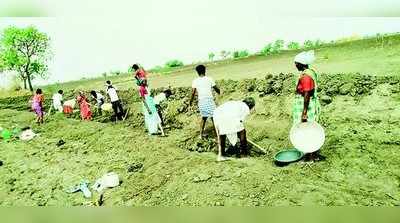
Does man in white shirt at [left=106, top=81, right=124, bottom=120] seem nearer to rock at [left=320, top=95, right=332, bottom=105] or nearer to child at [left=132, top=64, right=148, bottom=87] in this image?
child at [left=132, top=64, right=148, bottom=87]

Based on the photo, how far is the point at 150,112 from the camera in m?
7.39

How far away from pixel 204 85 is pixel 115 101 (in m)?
2.22

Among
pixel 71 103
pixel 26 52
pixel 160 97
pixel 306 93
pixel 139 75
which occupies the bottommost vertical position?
pixel 71 103

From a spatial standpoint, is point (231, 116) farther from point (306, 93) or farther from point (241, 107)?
point (306, 93)

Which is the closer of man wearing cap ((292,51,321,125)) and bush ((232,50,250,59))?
man wearing cap ((292,51,321,125))

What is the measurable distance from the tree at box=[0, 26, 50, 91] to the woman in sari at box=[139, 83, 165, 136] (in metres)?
1.50

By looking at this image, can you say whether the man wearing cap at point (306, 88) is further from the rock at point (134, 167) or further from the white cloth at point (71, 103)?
the white cloth at point (71, 103)

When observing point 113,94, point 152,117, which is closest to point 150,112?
point 152,117

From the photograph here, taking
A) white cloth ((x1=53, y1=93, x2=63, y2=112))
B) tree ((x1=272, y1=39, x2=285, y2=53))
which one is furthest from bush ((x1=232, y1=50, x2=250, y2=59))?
white cloth ((x1=53, y1=93, x2=63, y2=112))

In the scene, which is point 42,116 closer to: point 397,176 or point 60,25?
point 60,25

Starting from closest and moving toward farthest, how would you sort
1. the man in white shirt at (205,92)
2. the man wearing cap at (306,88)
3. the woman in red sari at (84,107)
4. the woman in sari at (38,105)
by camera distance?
the man wearing cap at (306,88)
the man in white shirt at (205,92)
the woman in sari at (38,105)
the woman in red sari at (84,107)

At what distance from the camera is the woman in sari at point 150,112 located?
736 centimetres

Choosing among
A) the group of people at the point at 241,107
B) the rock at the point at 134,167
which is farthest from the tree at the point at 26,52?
the group of people at the point at 241,107

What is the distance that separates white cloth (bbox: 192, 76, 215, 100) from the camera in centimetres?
647
